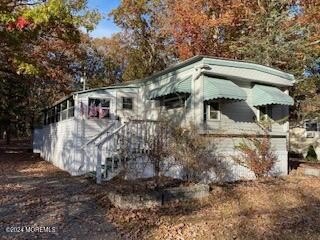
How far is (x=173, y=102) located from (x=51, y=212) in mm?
7550

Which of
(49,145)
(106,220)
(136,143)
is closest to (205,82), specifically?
(136,143)

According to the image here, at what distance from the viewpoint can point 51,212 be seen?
816 cm

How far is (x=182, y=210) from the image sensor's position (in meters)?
8.48

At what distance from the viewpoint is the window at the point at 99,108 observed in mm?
15727

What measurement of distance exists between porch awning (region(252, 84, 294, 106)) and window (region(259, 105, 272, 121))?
0.68 m

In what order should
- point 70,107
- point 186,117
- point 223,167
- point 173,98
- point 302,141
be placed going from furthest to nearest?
point 302,141
point 70,107
point 173,98
point 186,117
point 223,167

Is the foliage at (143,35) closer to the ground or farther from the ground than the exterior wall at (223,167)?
farther from the ground

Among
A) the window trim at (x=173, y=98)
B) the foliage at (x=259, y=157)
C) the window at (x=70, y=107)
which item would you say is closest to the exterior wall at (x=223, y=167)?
the foliage at (x=259, y=157)

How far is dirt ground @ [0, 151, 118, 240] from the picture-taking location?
22.2 feet

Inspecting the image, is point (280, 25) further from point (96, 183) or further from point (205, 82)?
point (96, 183)

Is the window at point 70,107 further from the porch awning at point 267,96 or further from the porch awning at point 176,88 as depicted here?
the porch awning at point 267,96

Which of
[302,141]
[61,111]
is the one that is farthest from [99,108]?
[302,141]

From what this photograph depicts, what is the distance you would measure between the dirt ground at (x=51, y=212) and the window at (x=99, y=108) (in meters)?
3.89

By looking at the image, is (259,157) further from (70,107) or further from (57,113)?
(57,113)
